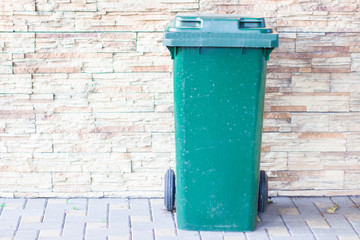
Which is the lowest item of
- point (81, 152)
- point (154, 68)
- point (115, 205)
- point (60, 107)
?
point (115, 205)

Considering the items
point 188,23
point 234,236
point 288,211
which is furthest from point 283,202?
point 188,23

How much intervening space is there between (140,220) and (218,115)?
109 centimetres

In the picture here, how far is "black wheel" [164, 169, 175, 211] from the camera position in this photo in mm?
4469

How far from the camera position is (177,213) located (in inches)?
171

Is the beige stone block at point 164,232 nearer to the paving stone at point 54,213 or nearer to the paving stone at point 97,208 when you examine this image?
the paving stone at point 97,208

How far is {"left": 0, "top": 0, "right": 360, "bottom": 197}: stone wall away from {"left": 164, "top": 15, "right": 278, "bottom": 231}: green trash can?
23.3 inches

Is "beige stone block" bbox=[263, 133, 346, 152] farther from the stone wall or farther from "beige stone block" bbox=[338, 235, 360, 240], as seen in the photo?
"beige stone block" bbox=[338, 235, 360, 240]

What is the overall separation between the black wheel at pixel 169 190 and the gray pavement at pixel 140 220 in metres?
0.09

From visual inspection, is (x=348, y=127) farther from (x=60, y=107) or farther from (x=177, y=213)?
(x=60, y=107)

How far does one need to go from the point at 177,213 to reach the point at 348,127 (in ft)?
5.35

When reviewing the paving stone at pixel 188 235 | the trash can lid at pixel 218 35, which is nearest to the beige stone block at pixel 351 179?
the paving stone at pixel 188 235

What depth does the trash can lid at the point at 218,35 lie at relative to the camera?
3822mm

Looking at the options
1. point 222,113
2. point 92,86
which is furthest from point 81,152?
point 222,113

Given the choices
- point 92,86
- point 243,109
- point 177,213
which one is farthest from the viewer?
point 92,86
